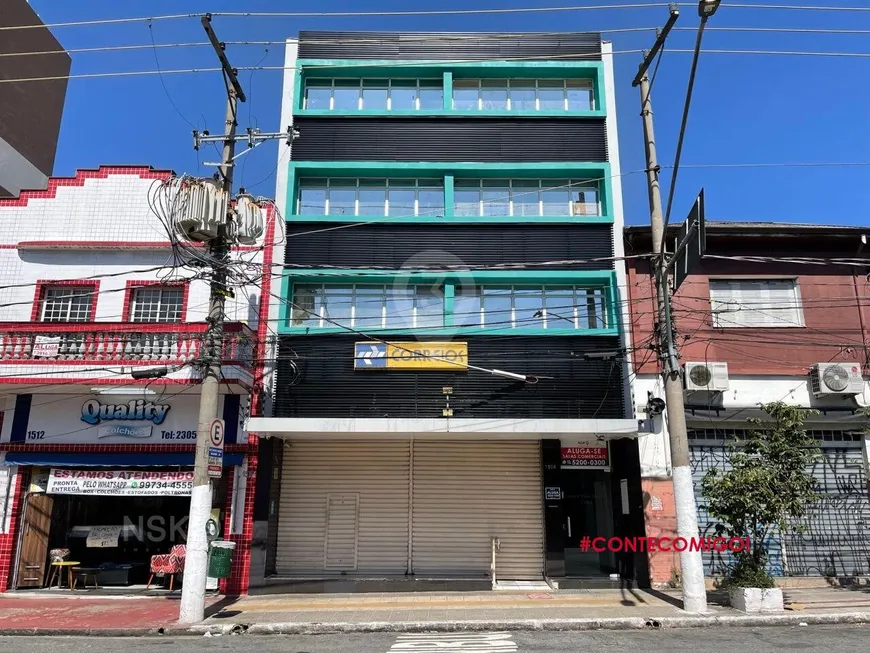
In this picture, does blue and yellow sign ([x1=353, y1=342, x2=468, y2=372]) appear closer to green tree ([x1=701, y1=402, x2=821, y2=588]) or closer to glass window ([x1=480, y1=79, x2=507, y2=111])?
green tree ([x1=701, y1=402, x2=821, y2=588])

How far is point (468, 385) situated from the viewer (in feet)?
52.0

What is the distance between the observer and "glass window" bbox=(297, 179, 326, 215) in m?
17.9

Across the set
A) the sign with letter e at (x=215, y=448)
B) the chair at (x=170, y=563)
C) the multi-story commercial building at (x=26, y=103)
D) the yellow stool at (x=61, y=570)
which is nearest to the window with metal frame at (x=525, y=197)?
the sign with letter e at (x=215, y=448)

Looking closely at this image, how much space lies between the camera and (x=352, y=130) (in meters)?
18.2

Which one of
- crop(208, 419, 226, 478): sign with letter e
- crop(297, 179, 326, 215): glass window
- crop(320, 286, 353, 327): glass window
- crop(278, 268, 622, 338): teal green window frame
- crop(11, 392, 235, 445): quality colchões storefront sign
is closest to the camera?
crop(208, 419, 226, 478): sign with letter e

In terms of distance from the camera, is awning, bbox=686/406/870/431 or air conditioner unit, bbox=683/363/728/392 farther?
awning, bbox=686/406/870/431

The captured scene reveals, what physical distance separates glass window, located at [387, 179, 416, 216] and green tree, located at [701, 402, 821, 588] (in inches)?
401

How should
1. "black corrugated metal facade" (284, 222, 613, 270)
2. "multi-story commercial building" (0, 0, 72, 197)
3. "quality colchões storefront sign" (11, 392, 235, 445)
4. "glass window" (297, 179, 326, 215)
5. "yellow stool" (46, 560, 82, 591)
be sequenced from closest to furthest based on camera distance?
"yellow stool" (46, 560, 82, 591)
"quality colchões storefront sign" (11, 392, 235, 445)
"black corrugated metal facade" (284, 222, 613, 270)
"glass window" (297, 179, 326, 215)
"multi-story commercial building" (0, 0, 72, 197)

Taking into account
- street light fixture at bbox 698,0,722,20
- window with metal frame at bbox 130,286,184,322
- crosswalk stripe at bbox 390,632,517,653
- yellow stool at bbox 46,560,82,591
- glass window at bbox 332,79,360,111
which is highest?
glass window at bbox 332,79,360,111

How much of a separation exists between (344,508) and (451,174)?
935 centimetres

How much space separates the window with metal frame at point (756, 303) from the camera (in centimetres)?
1642

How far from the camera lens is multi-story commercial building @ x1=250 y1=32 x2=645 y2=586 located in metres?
15.6

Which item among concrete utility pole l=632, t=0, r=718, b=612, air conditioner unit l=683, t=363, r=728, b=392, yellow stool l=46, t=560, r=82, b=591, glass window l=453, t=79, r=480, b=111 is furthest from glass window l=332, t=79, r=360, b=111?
yellow stool l=46, t=560, r=82, b=591

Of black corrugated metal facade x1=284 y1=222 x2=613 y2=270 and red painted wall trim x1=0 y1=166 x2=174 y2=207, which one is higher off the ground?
red painted wall trim x1=0 y1=166 x2=174 y2=207
